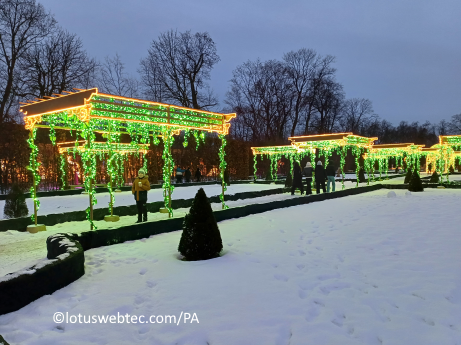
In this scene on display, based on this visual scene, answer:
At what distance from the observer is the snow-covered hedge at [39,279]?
3695 mm

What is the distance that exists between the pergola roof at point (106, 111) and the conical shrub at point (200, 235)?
3.55 metres

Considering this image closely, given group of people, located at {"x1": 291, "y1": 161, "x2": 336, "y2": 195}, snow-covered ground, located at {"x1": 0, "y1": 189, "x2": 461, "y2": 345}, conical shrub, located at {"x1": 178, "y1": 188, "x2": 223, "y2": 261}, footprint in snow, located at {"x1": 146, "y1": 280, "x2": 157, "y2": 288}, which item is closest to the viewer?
snow-covered ground, located at {"x1": 0, "y1": 189, "x2": 461, "y2": 345}

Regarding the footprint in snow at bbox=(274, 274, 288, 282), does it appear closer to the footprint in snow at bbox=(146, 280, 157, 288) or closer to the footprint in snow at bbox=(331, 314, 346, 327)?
the footprint in snow at bbox=(331, 314, 346, 327)

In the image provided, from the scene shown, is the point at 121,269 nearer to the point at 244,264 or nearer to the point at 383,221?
the point at 244,264

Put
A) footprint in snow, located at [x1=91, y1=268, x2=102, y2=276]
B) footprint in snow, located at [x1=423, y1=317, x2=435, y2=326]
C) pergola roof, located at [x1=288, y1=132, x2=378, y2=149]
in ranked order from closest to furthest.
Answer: footprint in snow, located at [x1=423, y1=317, x2=435, y2=326], footprint in snow, located at [x1=91, y1=268, x2=102, y2=276], pergola roof, located at [x1=288, y1=132, x2=378, y2=149]

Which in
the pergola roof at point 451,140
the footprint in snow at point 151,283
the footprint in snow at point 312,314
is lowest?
the footprint in snow at point 312,314

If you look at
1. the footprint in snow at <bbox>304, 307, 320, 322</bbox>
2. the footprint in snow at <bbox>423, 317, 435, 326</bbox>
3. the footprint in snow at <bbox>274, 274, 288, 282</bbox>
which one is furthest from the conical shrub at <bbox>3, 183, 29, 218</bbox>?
the footprint in snow at <bbox>423, 317, 435, 326</bbox>

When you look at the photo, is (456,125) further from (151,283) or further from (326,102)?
(151,283)

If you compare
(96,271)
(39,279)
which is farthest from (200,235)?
(39,279)

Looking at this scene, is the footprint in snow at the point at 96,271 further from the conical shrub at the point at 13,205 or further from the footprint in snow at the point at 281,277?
the conical shrub at the point at 13,205

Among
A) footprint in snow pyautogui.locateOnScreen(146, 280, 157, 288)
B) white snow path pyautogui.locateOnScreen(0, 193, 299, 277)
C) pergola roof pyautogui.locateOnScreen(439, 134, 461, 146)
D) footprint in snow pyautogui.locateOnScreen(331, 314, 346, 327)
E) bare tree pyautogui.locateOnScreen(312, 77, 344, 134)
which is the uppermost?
bare tree pyautogui.locateOnScreen(312, 77, 344, 134)

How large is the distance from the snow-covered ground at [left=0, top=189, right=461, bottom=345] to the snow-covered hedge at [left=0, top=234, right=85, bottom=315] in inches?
5.9

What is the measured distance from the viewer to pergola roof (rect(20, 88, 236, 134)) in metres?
7.33

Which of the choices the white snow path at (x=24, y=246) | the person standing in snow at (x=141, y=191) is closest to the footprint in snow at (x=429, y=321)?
the white snow path at (x=24, y=246)
